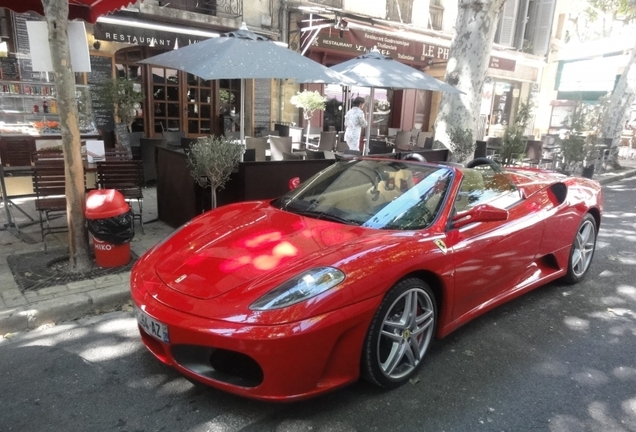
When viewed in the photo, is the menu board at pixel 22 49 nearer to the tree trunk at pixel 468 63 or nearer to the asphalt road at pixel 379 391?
the asphalt road at pixel 379 391

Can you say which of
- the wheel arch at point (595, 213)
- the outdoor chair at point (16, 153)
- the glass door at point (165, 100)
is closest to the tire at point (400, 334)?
the wheel arch at point (595, 213)

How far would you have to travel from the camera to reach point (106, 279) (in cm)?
425

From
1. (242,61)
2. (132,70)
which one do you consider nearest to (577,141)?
(242,61)

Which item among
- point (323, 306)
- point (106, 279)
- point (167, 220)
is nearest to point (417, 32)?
point (167, 220)

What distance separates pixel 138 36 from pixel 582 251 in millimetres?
8339

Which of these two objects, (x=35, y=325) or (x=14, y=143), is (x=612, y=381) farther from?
(x=14, y=143)

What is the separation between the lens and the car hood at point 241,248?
2.55m

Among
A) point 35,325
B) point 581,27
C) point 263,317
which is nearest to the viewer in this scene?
point 263,317

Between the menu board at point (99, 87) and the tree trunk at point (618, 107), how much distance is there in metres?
14.1

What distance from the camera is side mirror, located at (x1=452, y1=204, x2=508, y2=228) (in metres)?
3.09

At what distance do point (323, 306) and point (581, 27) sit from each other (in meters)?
46.7

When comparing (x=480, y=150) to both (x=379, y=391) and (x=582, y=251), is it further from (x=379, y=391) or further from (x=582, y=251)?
(x=379, y=391)

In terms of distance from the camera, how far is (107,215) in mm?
4324

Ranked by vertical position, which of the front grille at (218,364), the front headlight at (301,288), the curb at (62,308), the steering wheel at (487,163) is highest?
the steering wheel at (487,163)
